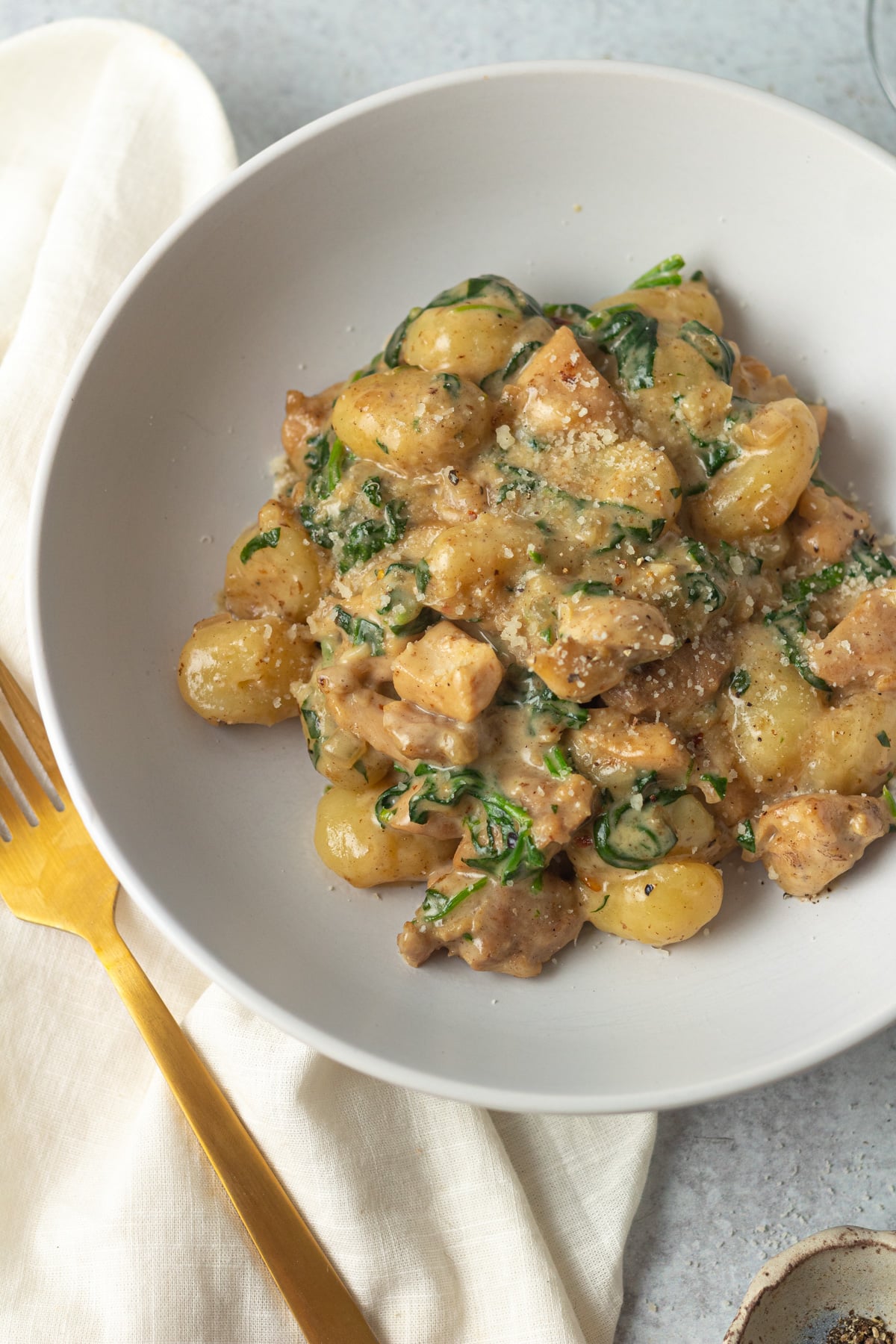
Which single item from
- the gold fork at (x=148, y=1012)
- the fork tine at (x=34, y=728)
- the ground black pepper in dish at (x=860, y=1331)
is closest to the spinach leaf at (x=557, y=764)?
the gold fork at (x=148, y=1012)

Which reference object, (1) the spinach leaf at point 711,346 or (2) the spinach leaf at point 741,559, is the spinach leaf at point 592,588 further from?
(1) the spinach leaf at point 711,346

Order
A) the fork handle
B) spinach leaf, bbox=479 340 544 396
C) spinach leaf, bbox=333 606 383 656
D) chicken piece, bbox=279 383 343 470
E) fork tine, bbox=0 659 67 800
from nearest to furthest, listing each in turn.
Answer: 1. spinach leaf, bbox=333 606 383 656
2. spinach leaf, bbox=479 340 544 396
3. the fork handle
4. chicken piece, bbox=279 383 343 470
5. fork tine, bbox=0 659 67 800

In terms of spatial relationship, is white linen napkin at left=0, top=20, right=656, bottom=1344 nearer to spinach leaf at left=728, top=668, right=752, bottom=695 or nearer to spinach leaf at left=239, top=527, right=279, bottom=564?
spinach leaf at left=239, top=527, right=279, bottom=564

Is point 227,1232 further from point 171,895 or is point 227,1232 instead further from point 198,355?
point 198,355

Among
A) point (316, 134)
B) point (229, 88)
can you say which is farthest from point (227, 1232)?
point (229, 88)

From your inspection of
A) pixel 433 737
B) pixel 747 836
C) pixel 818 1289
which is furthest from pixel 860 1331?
pixel 433 737

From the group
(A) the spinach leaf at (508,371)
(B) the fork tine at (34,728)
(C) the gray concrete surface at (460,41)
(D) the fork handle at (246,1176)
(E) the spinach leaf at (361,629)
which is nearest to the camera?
(E) the spinach leaf at (361,629)

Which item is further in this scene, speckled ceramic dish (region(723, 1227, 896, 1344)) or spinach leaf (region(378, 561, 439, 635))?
speckled ceramic dish (region(723, 1227, 896, 1344))

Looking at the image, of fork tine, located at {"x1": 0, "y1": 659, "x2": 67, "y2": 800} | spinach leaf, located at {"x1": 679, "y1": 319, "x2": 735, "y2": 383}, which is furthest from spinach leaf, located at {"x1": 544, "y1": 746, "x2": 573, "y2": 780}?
fork tine, located at {"x1": 0, "y1": 659, "x2": 67, "y2": 800}
